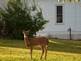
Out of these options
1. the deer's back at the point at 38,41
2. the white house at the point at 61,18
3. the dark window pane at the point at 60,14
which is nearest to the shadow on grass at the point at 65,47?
the deer's back at the point at 38,41

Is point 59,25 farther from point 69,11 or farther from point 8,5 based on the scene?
point 8,5

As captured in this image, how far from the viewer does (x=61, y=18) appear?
33781mm

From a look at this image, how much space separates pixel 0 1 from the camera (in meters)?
33.6

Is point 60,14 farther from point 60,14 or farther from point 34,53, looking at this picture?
point 34,53

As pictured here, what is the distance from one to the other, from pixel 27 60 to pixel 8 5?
13.1 metres

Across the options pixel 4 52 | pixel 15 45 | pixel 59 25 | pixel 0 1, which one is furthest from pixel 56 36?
pixel 4 52

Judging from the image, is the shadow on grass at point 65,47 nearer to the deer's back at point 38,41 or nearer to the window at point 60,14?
the deer's back at point 38,41

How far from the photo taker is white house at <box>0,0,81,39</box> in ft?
109

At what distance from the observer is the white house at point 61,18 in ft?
109

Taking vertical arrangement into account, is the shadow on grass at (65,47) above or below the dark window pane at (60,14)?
below

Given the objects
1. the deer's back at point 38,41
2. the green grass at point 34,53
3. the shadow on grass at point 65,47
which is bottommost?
the shadow on grass at point 65,47

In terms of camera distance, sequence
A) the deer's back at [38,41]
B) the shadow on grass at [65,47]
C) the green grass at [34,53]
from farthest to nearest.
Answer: the shadow on grass at [65,47] < the green grass at [34,53] < the deer's back at [38,41]

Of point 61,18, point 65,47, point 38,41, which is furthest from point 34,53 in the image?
point 61,18

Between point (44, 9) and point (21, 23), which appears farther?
point (44, 9)
